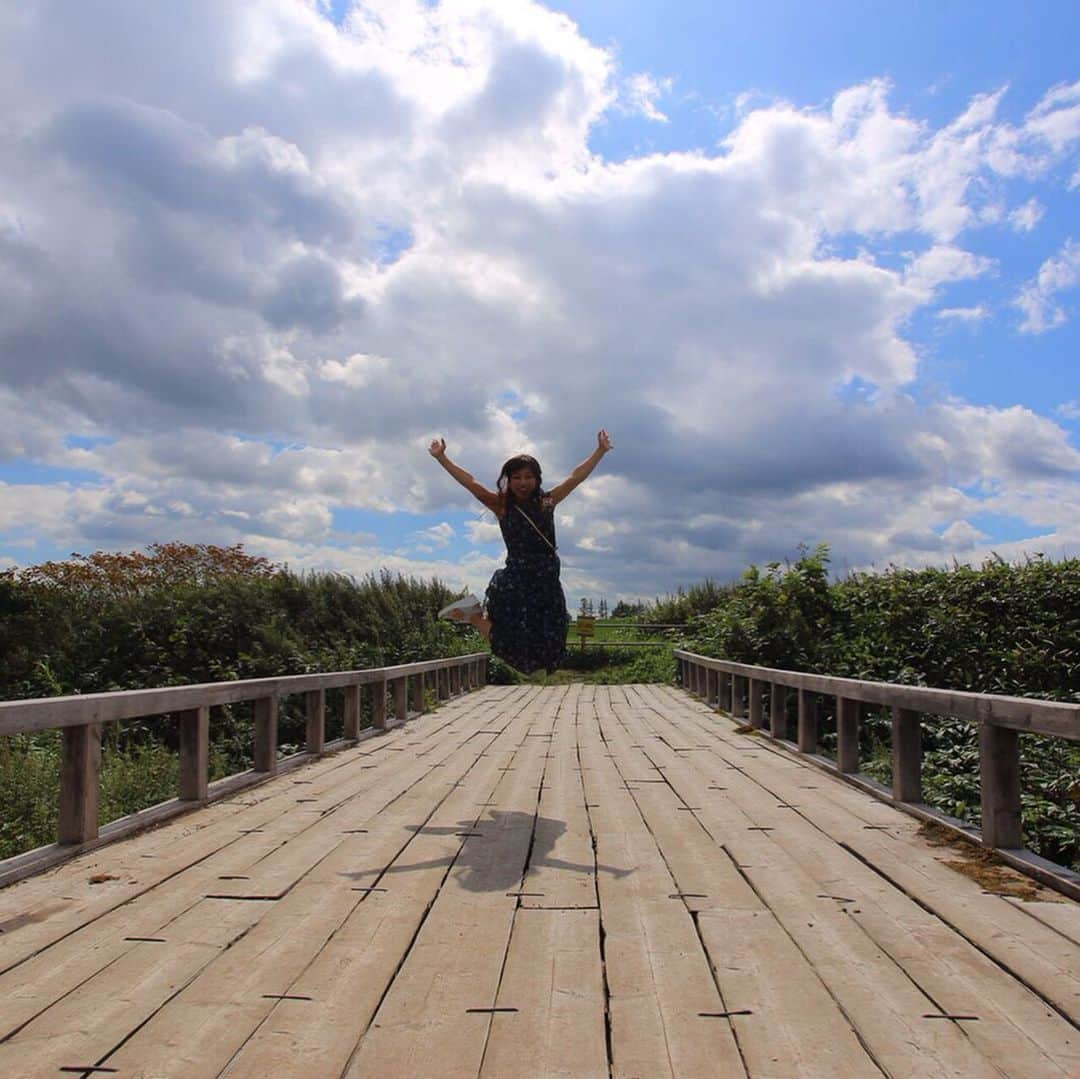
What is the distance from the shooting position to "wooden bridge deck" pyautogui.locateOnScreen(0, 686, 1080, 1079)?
6.37 ft

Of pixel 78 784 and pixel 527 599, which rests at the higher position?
pixel 527 599

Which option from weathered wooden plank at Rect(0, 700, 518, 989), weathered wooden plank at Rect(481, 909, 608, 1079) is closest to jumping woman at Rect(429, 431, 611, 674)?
weathered wooden plank at Rect(0, 700, 518, 989)

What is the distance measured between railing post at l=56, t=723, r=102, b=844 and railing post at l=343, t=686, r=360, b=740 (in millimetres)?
4032

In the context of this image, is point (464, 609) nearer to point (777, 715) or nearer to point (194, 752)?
point (194, 752)

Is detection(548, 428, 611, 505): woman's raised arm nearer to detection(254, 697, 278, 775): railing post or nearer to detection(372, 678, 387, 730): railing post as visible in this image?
detection(254, 697, 278, 775): railing post

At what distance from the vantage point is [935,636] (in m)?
10.9

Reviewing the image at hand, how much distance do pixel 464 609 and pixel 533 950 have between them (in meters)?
3.02

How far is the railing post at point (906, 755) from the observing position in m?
4.75

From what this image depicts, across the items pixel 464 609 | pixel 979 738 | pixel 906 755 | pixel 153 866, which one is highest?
pixel 464 609

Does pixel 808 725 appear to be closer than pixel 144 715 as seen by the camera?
No

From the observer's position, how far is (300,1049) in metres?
1.94

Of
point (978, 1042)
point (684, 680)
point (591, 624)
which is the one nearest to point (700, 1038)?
point (978, 1042)

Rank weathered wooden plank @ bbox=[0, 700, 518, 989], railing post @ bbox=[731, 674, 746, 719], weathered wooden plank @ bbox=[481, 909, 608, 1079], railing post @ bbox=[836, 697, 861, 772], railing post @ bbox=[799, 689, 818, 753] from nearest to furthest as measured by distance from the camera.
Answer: weathered wooden plank @ bbox=[481, 909, 608, 1079] < weathered wooden plank @ bbox=[0, 700, 518, 989] < railing post @ bbox=[836, 697, 861, 772] < railing post @ bbox=[799, 689, 818, 753] < railing post @ bbox=[731, 674, 746, 719]

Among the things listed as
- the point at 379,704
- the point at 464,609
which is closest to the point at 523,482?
the point at 464,609
